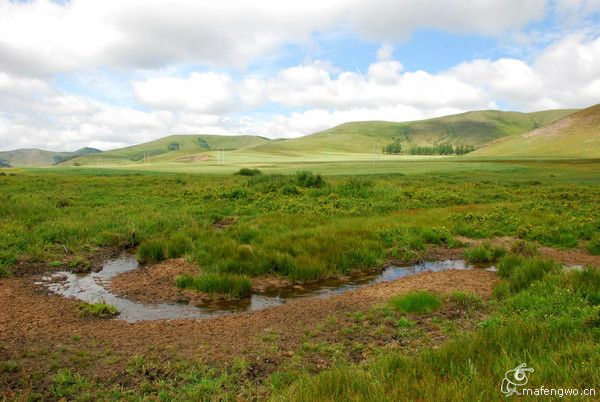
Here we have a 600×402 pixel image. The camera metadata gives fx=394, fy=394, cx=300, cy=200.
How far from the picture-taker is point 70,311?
10.6m

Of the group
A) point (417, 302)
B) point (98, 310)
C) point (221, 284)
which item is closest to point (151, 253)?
point (221, 284)

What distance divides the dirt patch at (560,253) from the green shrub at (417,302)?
8.21 m

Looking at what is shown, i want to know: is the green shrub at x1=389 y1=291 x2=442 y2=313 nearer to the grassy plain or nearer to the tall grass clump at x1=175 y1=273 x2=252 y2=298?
the grassy plain

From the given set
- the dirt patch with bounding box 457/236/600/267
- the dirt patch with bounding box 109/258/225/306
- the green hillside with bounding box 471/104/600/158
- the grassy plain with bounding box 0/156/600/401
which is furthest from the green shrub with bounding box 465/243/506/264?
the green hillside with bounding box 471/104/600/158

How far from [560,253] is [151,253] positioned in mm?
17318

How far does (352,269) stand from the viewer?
15.2 metres

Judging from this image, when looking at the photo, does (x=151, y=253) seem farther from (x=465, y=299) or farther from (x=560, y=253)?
(x=560, y=253)

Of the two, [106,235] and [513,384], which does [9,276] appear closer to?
[106,235]

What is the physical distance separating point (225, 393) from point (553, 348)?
560 cm

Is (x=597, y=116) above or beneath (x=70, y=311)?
above

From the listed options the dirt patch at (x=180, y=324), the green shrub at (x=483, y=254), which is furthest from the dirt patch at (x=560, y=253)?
the dirt patch at (x=180, y=324)

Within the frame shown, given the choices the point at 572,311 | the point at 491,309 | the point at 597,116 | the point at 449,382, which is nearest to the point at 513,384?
the point at 449,382

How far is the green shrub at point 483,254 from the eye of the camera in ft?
53.5

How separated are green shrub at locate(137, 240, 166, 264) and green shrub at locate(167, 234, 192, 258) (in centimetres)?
30
